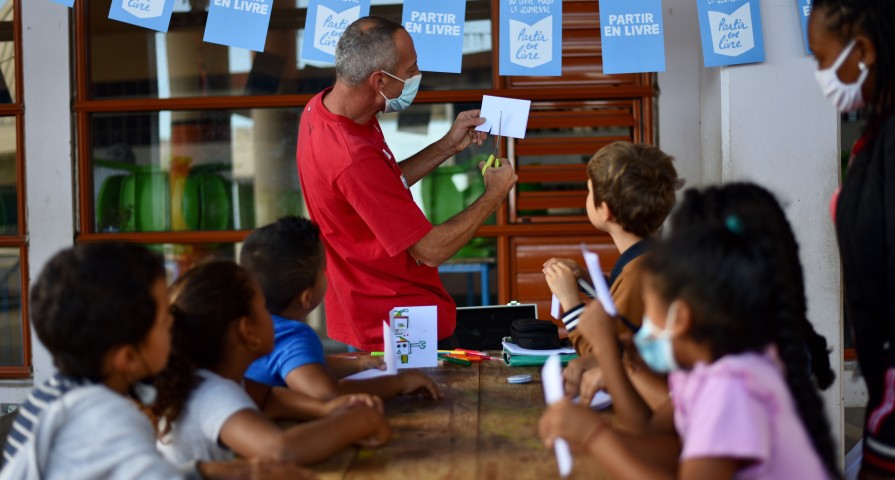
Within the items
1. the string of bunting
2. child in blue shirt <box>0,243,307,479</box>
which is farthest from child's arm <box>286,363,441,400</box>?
the string of bunting

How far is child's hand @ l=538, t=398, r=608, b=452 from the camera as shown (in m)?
1.60

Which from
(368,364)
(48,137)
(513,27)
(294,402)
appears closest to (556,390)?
(294,402)

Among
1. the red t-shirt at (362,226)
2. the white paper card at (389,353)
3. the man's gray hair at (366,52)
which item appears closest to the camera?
the white paper card at (389,353)

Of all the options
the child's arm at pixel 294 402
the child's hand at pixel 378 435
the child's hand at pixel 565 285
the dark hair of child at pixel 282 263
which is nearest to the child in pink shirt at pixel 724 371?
the child's hand at pixel 378 435

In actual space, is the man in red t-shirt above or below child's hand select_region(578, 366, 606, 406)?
above

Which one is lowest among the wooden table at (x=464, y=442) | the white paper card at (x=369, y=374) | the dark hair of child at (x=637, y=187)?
the wooden table at (x=464, y=442)

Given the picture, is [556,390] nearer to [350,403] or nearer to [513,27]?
[350,403]

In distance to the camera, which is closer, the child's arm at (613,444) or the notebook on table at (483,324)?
the child's arm at (613,444)

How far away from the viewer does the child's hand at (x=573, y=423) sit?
62.9 inches

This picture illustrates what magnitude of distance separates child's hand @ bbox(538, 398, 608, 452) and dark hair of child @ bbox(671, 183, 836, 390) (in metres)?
0.36

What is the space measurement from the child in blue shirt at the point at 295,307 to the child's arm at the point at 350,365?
0.59ft

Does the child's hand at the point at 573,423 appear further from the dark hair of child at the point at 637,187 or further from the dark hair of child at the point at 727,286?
the dark hair of child at the point at 637,187

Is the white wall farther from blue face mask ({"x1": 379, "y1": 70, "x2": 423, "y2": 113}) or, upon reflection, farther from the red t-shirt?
the red t-shirt

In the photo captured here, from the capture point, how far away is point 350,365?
8.61 ft
